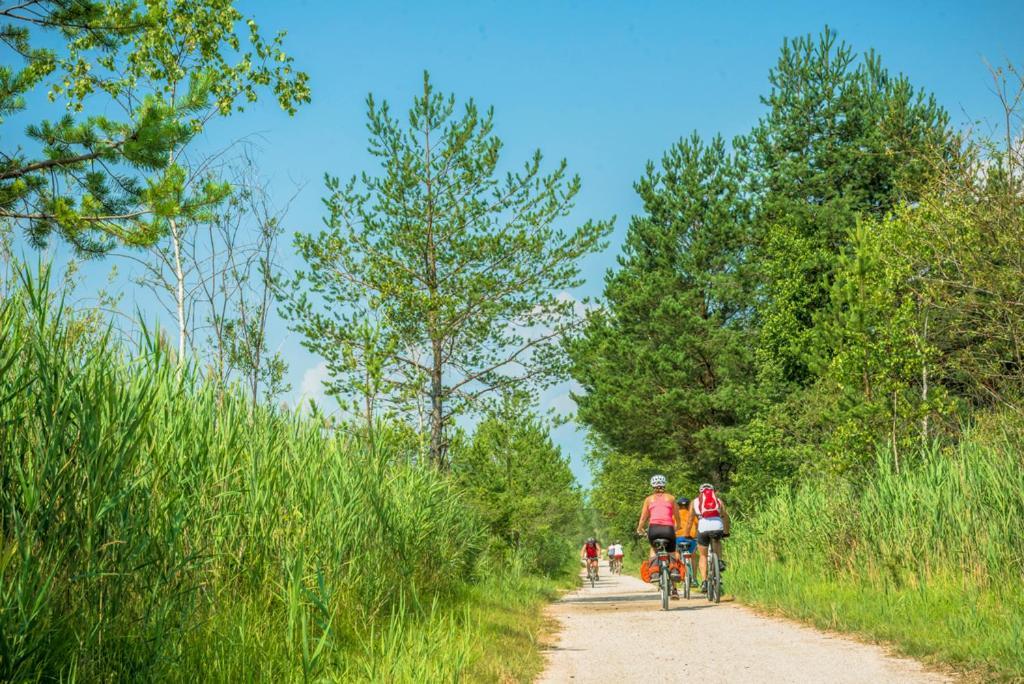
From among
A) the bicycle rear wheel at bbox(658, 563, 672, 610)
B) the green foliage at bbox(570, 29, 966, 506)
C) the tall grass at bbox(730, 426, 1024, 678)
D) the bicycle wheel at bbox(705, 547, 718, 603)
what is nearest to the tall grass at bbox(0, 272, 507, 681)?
the tall grass at bbox(730, 426, 1024, 678)

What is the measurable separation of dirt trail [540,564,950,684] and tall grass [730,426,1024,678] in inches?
17.2

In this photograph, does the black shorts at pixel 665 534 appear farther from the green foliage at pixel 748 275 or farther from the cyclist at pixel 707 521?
the green foliage at pixel 748 275

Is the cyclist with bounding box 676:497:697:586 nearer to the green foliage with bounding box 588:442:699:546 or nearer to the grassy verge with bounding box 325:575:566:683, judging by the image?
the grassy verge with bounding box 325:575:566:683

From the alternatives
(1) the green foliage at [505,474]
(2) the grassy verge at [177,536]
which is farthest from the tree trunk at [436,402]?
(2) the grassy verge at [177,536]

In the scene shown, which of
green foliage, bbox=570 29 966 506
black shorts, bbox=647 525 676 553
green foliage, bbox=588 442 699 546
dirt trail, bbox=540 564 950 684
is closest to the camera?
dirt trail, bbox=540 564 950 684

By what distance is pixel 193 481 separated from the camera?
5.98 m

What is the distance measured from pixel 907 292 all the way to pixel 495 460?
31.1ft

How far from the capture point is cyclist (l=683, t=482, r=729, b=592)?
615 inches

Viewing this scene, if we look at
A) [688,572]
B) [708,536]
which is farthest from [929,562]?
[688,572]

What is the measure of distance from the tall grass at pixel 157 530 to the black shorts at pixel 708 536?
845 centimetres

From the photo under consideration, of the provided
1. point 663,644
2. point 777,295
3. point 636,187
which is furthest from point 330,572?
point 636,187

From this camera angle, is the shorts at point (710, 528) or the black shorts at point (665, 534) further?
the black shorts at point (665, 534)

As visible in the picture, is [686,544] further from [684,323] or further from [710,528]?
[684,323]

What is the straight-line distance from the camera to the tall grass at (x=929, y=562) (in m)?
8.09
